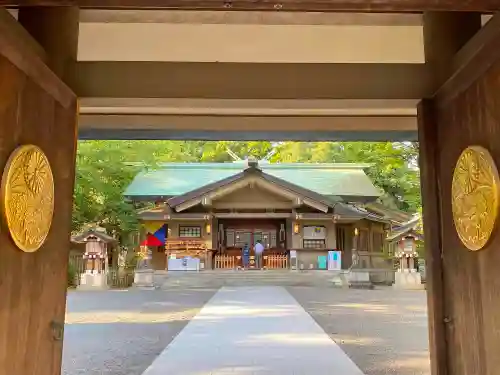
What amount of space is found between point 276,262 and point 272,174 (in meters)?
5.31

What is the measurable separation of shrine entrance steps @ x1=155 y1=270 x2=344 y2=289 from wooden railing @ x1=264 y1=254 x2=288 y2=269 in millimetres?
1773

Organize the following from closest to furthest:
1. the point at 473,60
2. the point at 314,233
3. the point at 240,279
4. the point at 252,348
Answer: the point at 473,60 < the point at 252,348 < the point at 240,279 < the point at 314,233

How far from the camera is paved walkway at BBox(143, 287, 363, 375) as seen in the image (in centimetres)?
435

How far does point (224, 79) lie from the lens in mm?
2668

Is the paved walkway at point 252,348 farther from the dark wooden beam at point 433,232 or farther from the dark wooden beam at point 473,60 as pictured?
the dark wooden beam at point 473,60

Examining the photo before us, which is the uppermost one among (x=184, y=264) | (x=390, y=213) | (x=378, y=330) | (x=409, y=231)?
(x=390, y=213)

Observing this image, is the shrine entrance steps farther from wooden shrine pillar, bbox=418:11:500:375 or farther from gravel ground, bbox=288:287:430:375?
wooden shrine pillar, bbox=418:11:500:375

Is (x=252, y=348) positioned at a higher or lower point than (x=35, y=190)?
lower

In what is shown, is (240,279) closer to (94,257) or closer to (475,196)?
(94,257)

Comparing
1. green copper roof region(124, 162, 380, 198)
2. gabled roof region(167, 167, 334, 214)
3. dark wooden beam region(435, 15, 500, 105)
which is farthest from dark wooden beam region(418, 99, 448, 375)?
green copper roof region(124, 162, 380, 198)

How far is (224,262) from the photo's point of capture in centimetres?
1991

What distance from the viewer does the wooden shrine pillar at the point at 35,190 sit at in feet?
6.16

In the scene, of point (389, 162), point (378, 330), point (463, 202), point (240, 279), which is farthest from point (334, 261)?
point (463, 202)

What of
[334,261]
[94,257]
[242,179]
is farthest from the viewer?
[242,179]
